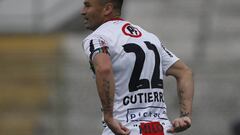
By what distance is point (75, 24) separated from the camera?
46.8 ft

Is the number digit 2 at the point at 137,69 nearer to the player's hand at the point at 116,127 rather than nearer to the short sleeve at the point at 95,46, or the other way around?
the short sleeve at the point at 95,46

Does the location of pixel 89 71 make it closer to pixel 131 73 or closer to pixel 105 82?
pixel 131 73

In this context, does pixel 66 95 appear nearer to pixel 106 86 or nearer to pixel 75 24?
pixel 75 24

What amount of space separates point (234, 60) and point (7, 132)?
11.1ft

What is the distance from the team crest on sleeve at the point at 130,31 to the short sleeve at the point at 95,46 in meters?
0.23

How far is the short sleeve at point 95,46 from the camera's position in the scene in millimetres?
5551

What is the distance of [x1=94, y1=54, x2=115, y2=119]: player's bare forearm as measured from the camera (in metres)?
5.46

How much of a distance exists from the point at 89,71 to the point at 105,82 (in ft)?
22.1

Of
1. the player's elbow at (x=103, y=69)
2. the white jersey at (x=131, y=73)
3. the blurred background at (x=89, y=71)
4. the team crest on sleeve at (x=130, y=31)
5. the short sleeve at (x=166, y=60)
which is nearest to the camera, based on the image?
the player's elbow at (x=103, y=69)

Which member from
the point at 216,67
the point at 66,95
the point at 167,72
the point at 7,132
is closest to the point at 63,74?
the point at 66,95

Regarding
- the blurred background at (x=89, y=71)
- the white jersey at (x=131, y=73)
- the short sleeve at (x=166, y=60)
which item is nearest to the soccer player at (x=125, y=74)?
the white jersey at (x=131, y=73)

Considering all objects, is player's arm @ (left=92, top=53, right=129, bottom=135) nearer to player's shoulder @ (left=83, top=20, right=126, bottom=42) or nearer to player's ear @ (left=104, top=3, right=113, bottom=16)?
player's shoulder @ (left=83, top=20, right=126, bottom=42)

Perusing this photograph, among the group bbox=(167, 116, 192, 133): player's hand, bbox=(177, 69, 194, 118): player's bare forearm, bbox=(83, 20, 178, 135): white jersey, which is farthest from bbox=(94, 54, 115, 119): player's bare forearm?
bbox=(177, 69, 194, 118): player's bare forearm

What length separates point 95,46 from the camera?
18.3 ft
